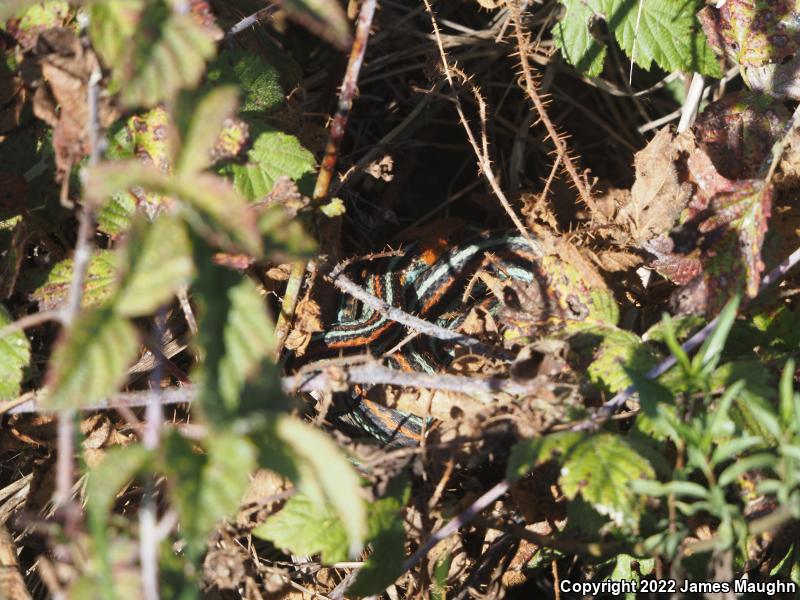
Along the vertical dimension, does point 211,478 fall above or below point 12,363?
above

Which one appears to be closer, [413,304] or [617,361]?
[617,361]

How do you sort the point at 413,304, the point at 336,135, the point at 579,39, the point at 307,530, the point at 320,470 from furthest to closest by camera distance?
the point at 413,304 < the point at 579,39 < the point at 336,135 < the point at 307,530 < the point at 320,470

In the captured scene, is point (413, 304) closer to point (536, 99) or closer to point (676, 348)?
point (536, 99)

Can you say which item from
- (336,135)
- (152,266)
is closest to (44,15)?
(336,135)

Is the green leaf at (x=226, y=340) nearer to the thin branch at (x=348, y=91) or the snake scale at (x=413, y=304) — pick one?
the thin branch at (x=348, y=91)

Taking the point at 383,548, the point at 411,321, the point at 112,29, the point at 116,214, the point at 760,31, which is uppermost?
the point at 112,29

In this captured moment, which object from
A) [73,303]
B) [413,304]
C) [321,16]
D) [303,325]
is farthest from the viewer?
[413,304]

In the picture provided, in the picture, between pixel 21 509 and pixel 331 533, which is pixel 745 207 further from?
pixel 21 509
